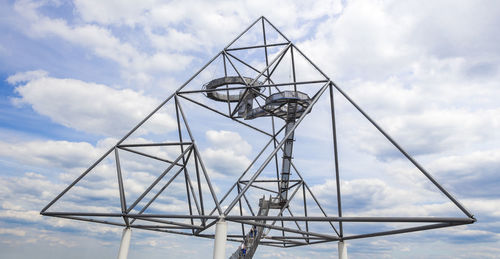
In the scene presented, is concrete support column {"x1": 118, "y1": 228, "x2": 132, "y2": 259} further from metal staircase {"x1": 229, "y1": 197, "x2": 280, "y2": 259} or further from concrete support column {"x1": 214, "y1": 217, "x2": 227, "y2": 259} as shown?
concrete support column {"x1": 214, "y1": 217, "x2": 227, "y2": 259}

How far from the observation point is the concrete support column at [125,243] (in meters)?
20.9

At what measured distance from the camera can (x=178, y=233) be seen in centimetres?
2497

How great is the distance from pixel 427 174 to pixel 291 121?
35.1 feet

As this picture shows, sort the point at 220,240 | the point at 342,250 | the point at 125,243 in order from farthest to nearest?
1. the point at 342,250
2. the point at 125,243
3. the point at 220,240

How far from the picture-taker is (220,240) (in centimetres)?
1518

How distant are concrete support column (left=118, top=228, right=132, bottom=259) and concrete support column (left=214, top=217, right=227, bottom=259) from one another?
8.65 metres

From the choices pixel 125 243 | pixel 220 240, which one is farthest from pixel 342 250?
pixel 125 243

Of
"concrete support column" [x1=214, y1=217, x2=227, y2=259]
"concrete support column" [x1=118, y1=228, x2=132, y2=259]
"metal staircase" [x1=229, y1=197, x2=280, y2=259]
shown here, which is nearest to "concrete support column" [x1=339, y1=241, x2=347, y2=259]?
"metal staircase" [x1=229, y1=197, x2=280, y2=259]

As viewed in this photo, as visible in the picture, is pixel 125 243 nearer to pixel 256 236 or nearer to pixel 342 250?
pixel 256 236

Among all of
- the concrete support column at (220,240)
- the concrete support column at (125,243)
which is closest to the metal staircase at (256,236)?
the concrete support column at (125,243)

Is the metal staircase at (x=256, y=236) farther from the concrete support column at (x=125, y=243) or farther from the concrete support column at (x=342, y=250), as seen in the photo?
the concrete support column at (x=125, y=243)

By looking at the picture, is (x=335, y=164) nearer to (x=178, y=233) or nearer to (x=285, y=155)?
(x=285, y=155)

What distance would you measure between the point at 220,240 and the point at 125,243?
921cm

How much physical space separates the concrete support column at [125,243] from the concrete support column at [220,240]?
28.4ft
